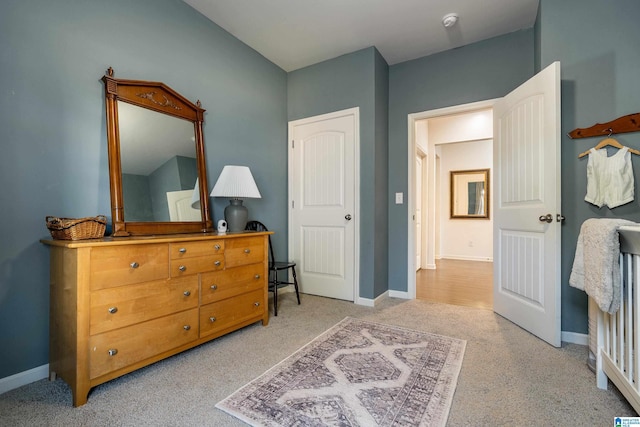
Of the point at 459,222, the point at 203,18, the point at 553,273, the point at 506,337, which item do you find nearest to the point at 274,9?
the point at 203,18

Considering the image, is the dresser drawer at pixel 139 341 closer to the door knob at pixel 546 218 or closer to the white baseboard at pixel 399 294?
the white baseboard at pixel 399 294

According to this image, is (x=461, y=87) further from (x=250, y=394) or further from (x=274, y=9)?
(x=250, y=394)

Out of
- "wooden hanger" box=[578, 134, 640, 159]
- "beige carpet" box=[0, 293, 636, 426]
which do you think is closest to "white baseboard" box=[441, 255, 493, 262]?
"beige carpet" box=[0, 293, 636, 426]

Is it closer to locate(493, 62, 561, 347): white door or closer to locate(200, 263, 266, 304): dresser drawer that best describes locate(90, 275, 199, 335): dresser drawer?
locate(200, 263, 266, 304): dresser drawer

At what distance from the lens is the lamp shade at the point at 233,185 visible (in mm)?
2348

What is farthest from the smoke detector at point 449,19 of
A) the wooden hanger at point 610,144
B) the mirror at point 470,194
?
the mirror at point 470,194

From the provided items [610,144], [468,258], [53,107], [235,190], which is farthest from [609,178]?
[468,258]

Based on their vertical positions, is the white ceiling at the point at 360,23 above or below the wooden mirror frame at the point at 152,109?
above

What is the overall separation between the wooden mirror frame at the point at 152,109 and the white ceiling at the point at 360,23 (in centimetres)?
88

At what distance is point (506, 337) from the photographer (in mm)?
2166

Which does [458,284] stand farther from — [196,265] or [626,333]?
[196,265]

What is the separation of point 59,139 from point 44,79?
33 cm

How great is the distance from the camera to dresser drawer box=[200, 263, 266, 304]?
6.32 ft

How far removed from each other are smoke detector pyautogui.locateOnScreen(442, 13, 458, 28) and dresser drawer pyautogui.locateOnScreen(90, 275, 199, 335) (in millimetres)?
2946
